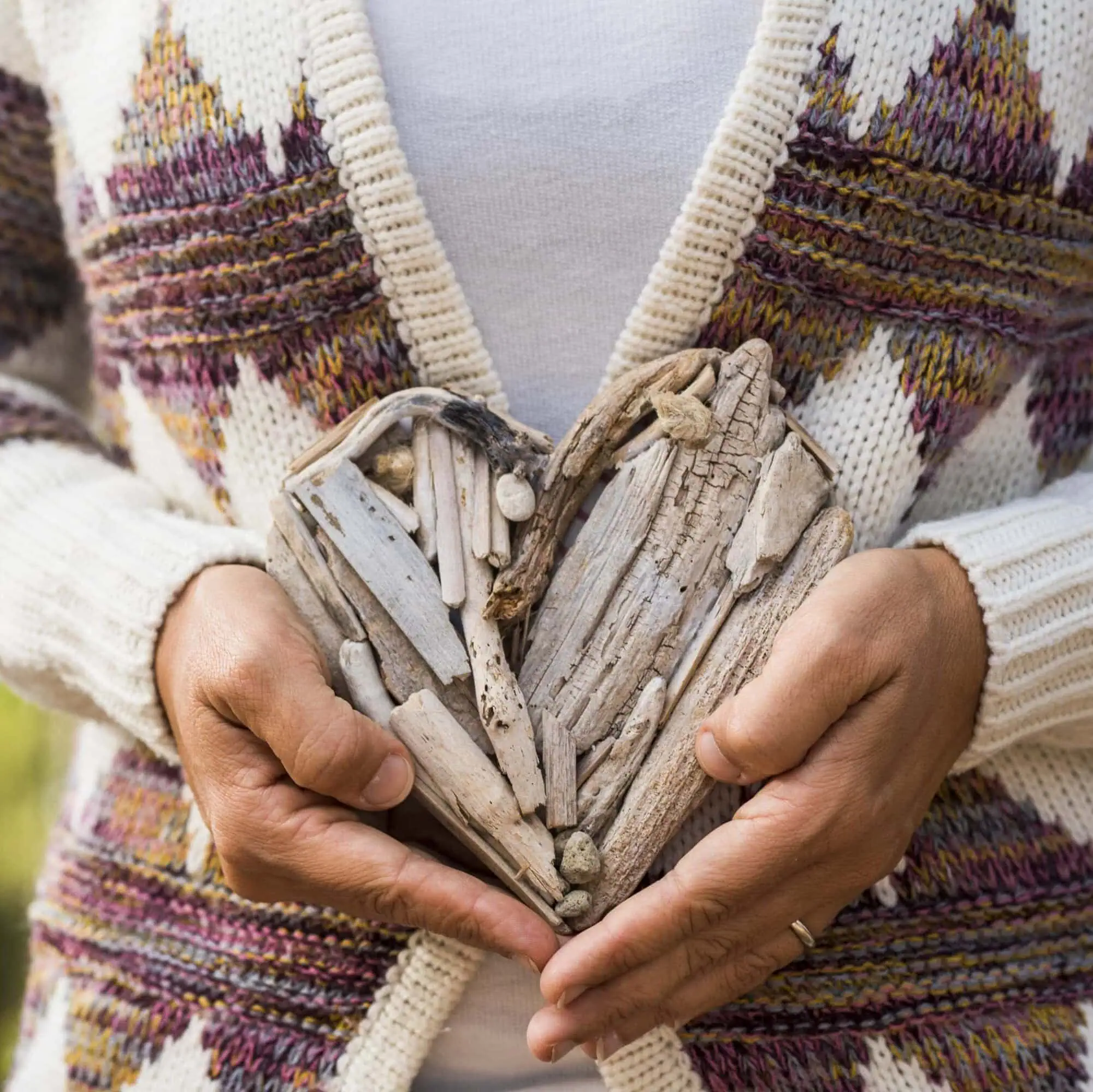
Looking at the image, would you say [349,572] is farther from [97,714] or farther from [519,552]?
[97,714]

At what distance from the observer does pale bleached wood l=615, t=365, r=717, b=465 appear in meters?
0.61

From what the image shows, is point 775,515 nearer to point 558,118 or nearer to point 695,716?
point 695,716

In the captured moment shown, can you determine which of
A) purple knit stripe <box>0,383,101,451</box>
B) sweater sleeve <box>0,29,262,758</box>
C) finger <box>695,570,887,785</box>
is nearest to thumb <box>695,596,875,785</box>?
finger <box>695,570,887,785</box>

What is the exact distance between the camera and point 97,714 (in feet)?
2.50

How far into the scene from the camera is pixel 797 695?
1.80 feet

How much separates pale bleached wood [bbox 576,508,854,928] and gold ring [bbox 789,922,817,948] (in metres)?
0.09

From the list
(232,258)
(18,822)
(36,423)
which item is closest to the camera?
(232,258)

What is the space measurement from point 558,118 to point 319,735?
1.22 ft

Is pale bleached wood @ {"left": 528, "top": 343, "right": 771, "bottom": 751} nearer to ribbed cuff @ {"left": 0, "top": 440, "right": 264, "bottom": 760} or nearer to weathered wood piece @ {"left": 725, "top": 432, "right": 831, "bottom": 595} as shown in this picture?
weathered wood piece @ {"left": 725, "top": 432, "right": 831, "bottom": 595}

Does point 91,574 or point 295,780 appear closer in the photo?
point 295,780

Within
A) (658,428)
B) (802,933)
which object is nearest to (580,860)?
(802,933)

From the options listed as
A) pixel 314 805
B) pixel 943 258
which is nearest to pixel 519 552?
pixel 314 805

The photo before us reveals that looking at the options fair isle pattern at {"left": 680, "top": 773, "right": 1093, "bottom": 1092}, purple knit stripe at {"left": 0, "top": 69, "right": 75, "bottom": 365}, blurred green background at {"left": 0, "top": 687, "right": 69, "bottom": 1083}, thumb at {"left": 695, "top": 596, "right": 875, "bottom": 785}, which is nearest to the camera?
thumb at {"left": 695, "top": 596, "right": 875, "bottom": 785}

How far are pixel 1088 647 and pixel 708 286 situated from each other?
1.04 ft
